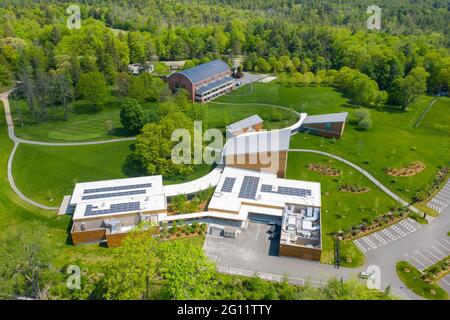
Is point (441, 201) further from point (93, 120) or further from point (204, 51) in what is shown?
point (204, 51)

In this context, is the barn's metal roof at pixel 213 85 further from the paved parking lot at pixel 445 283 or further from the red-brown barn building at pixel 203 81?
the paved parking lot at pixel 445 283

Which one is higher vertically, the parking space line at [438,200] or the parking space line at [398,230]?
the parking space line at [438,200]

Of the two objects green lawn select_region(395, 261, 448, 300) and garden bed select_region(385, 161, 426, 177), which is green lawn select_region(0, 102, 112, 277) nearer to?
green lawn select_region(395, 261, 448, 300)

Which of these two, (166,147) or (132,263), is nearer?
(132,263)

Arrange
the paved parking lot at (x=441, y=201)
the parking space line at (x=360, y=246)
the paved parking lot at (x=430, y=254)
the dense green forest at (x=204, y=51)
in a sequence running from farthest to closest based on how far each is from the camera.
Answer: the dense green forest at (x=204, y=51) < the paved parking lot at (x=441, y=201) < the parking space line at (x=360, y=246) < the paved parking lot at (x=430, y=254)

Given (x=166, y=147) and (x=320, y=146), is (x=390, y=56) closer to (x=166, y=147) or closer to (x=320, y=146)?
(x=320, y=146)

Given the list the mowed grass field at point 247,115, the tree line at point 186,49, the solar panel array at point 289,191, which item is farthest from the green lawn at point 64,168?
the mowed grass field at point 247,115

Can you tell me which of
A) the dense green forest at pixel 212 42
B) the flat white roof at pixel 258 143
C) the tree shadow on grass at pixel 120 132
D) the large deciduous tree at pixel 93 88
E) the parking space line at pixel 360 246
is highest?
the dense green forest at pixel 212 42
